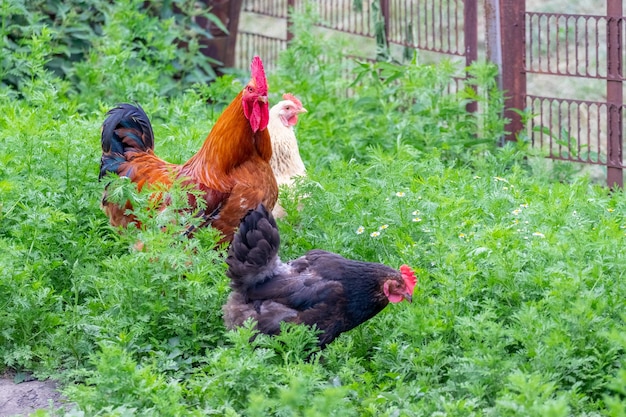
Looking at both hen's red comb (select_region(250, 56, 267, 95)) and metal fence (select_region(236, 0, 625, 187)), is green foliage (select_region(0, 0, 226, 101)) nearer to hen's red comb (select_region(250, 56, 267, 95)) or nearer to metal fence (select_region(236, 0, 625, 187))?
metal fence (select_region(236, 0, 625, 187))

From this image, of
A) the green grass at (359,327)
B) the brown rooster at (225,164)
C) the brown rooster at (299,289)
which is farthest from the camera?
the brown rooster at (225,164)

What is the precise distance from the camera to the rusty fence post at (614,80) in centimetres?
770

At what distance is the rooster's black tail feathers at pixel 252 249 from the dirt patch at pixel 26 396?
1.11 m

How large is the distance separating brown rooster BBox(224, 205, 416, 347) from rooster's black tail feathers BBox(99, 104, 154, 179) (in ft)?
5.06

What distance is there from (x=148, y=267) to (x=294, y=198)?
137 cm

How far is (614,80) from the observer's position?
7.72m

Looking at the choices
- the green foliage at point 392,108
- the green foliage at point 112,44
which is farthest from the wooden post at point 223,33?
the green foliage at point 392,108

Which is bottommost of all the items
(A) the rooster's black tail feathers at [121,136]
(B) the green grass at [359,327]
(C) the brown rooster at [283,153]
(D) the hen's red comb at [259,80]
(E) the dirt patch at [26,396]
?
(E) the dirt patch at [26,396]

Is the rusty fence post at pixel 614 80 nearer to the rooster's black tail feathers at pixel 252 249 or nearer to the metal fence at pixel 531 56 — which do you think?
the metal fence at pixel 531 56

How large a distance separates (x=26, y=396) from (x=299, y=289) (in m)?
1.55

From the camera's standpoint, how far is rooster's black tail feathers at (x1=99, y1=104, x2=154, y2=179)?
6355 mm

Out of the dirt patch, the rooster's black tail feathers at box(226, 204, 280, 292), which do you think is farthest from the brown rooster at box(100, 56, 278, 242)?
the dirt patch

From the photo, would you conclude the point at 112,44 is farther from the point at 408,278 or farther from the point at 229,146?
the point at 408,278

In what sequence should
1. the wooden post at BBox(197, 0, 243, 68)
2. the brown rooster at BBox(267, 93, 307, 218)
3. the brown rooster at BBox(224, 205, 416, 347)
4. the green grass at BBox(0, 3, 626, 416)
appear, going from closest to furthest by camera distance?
the green grass at BBox(0, 3, 626, 416) < the brown rooster at BBox(224, 205, 416, 347) < the brown rooster at BBox(267, 93, 307, 218) < the wooden post at BBox(197, 0, 243, 68)
